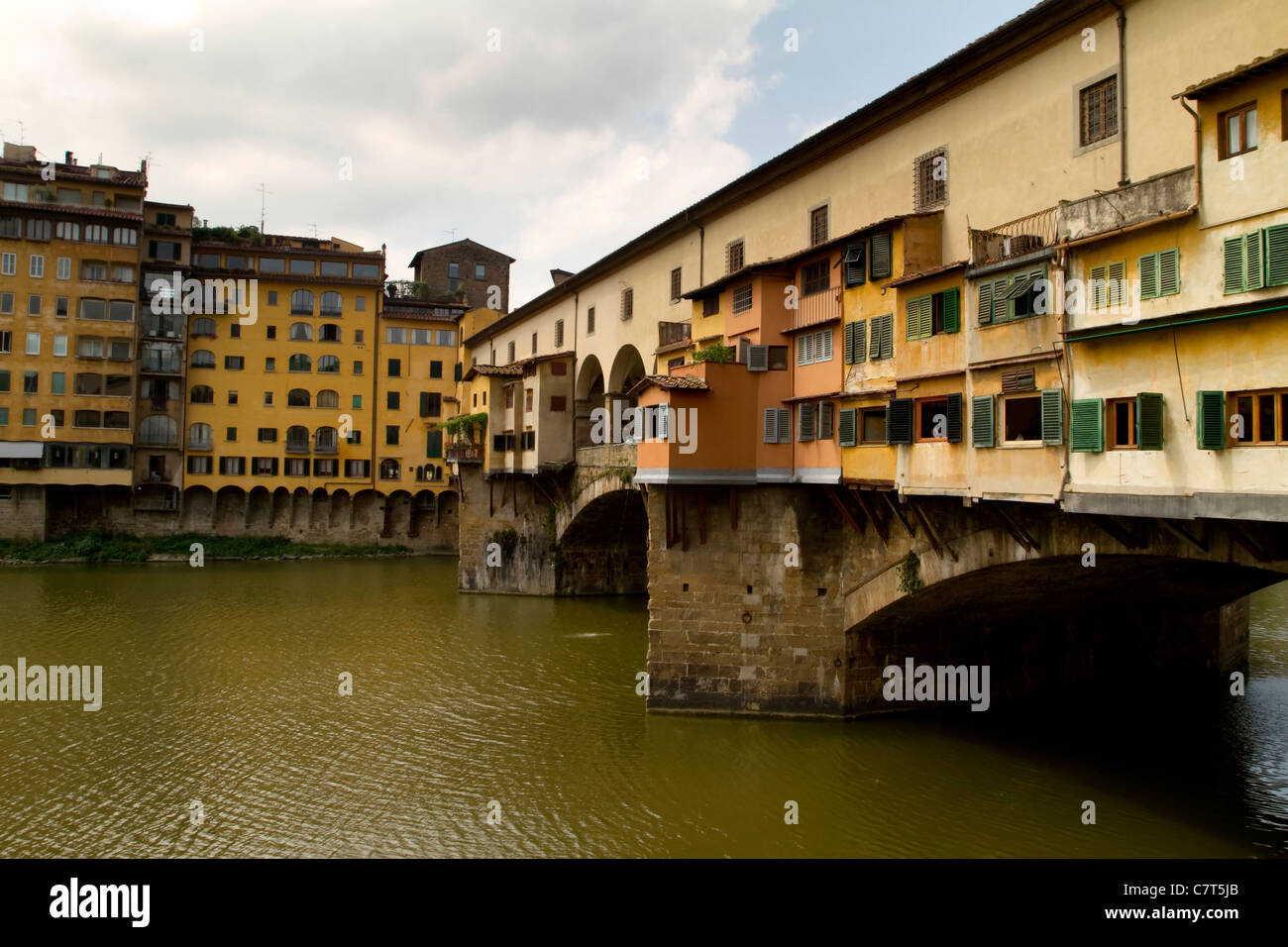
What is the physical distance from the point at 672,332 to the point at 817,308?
25.7ft

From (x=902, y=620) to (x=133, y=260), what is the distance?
4978 centimetres

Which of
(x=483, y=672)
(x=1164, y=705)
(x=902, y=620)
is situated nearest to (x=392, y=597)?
(x=483, y=672)

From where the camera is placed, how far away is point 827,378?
61.7ft

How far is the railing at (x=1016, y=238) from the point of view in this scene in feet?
46.1

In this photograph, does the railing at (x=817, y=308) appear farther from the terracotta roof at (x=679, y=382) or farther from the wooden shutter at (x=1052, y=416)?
the wooden shutter at (x=1052, y=416)

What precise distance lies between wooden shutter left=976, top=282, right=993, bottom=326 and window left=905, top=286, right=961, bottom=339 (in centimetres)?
56

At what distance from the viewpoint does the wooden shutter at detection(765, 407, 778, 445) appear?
19.9 meters

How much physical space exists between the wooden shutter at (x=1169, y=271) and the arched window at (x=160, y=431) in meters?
54.8

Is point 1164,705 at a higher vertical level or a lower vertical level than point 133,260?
lower

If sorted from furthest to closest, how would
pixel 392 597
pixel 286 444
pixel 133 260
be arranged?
1. pixel 286 444
2. pixel 133 260
3. pixel 392 597

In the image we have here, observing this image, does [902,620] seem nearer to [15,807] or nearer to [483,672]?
[483,672]

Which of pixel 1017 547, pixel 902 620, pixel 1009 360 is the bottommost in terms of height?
pixel 902 620
